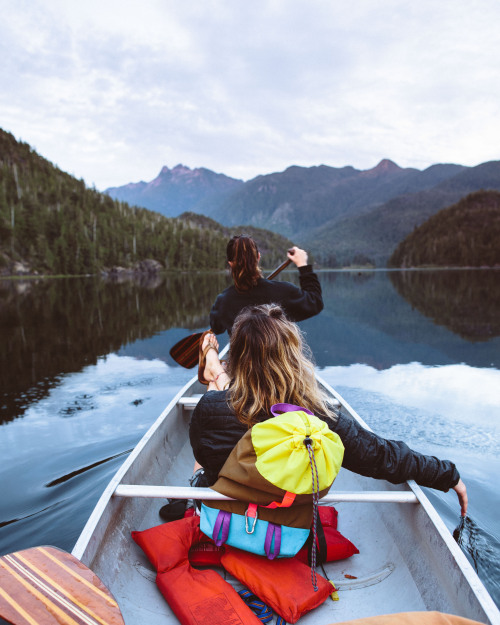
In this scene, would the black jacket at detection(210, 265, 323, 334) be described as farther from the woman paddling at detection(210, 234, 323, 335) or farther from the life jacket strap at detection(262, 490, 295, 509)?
the life jacket strap at detection(262, 490, 295, 509)

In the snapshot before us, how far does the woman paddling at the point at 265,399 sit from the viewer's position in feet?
7.51

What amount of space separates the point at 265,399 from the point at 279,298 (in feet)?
6.03

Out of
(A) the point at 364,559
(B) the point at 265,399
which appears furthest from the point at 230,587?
(A) the point at 364,559

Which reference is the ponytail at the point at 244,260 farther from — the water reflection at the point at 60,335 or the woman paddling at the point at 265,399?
the water reflection at the point at 60,335

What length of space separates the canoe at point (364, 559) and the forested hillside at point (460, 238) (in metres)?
151

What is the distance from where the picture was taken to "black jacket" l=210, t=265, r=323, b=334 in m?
3.99

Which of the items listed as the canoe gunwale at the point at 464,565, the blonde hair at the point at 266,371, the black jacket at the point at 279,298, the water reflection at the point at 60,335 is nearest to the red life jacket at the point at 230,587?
the canoe gunwale at the point at 464,565

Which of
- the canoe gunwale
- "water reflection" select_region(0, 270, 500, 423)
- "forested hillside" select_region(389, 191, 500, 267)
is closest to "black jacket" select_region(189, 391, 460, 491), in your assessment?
the canoe gunwale

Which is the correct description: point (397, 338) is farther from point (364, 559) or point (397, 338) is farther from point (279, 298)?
point (364, 559)

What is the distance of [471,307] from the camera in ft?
71.8

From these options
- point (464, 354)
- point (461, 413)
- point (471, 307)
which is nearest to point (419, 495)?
point (461, 413)

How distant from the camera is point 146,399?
7965mm

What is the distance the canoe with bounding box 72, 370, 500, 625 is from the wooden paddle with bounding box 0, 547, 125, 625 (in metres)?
0.16

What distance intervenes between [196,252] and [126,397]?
374 ft
